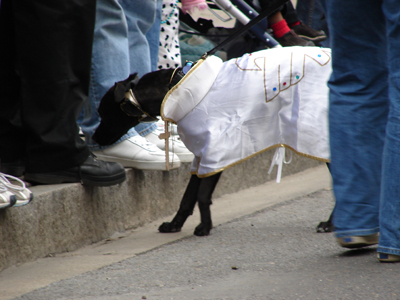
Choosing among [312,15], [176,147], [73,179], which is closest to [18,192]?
[73,179]

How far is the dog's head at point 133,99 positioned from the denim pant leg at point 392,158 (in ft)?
4.23

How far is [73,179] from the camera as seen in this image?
2.61 meters

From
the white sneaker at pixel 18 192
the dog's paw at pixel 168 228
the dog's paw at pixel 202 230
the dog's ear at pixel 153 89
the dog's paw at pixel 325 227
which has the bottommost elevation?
the dog's paw at pixel 168 228

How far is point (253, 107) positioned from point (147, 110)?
1.78 feet

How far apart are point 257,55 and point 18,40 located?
1.16m

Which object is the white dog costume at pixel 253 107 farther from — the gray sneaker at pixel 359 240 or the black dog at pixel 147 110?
the gray sneaker at pixel 359 240

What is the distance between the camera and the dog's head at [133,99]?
2.89 meters

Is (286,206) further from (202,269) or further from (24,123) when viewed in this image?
(24,123)

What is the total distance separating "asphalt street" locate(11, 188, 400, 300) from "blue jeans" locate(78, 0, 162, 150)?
0.90 meters

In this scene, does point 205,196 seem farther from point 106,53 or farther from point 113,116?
point 106,53

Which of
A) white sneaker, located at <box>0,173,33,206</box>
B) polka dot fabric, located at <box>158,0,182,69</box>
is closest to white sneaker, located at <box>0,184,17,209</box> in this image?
white sneaker, located at <box>0,173,33,206</box>

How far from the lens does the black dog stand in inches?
113

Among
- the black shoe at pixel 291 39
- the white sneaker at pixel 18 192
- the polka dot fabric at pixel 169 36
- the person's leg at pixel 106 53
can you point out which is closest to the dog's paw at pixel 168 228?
the person's leg at pixel 106 53

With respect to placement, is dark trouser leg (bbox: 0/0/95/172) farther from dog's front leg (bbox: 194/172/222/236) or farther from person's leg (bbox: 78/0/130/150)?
dog's front leg (bbox: 194/172/222/236)
